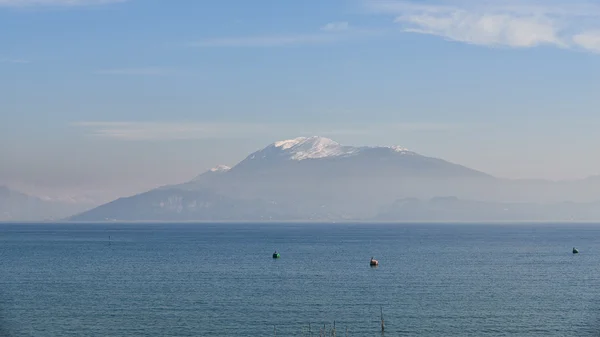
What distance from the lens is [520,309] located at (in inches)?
3927

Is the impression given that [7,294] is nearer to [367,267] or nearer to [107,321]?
[107,321]

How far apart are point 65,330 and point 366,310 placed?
109 feet

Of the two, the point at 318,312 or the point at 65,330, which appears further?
the point at 318,312

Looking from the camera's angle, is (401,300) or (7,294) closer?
(401,300)

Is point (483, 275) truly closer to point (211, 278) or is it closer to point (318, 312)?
point (211, 278)

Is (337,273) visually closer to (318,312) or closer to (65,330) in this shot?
(318,312)

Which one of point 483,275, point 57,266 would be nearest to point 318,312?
point 483,275

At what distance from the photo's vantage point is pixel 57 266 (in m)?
160

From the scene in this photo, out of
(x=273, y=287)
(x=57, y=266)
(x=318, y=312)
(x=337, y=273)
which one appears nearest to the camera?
(x=318, y=312)

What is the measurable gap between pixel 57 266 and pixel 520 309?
91871 mm

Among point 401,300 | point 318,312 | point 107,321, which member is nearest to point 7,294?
point 107,321

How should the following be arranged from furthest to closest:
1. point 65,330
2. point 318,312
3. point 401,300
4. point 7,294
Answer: point 7,294 < point 401,300 < point 318,312 < point 65,330

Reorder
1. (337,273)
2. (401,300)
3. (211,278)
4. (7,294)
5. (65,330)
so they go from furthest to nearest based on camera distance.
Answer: (337,273) < (211,278) < (7,294) < (401,300) < (65,330)

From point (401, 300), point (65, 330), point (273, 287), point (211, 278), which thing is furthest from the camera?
point (211, 278)
